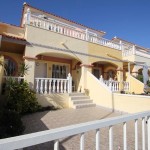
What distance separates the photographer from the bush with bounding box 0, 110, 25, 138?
507 cm

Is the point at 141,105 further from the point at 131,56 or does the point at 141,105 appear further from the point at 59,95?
the point at 131,56

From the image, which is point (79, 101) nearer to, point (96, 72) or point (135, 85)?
point (96, 72)

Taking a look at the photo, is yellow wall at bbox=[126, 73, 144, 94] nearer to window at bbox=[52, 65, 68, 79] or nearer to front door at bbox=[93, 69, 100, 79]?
front door at bbox=[93, 69, 100, 79]

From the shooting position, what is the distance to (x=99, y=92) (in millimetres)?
12734

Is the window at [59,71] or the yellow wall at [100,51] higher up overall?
the yellow wall at [100,51]

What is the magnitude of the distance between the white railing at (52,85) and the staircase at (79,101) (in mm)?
754

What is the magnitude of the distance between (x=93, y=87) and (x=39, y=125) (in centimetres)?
752

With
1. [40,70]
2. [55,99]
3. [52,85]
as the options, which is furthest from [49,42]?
[55,99]

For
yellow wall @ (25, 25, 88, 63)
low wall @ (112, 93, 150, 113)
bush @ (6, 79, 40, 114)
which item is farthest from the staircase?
yellow wall @ (25, 25, 88, 63)

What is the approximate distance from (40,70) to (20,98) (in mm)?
6370

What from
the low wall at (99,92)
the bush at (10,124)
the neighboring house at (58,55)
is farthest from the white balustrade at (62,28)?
the bush at (10,124)

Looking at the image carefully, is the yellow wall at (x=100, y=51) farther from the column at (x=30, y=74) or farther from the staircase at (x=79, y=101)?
the column at (x=30, y=74)

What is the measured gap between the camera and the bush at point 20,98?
894 centimetres

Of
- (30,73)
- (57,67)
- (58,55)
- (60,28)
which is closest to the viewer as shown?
(30,73)
